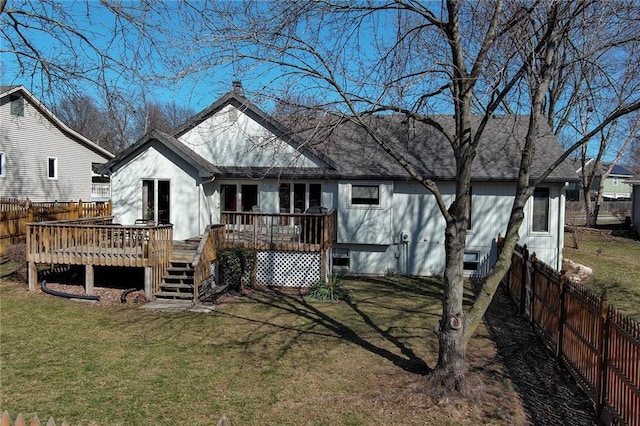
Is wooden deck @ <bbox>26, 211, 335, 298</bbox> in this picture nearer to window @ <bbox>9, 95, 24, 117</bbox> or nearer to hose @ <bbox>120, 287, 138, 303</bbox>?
hose @ <bbox>120, 287, 138, 303</bbox>

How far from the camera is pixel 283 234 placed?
50.9 ft

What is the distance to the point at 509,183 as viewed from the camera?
16.7 metres

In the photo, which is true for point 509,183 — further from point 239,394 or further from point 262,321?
point 239,394

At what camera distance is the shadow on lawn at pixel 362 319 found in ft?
27.8

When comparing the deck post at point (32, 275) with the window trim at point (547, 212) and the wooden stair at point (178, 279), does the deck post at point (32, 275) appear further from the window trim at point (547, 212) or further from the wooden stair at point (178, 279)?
the window trim at point (547, 212)

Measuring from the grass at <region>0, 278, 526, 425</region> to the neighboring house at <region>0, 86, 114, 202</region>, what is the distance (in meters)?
16.3

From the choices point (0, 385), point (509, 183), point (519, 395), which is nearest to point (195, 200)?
point (0, 385)

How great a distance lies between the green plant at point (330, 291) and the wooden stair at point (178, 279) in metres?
3.37

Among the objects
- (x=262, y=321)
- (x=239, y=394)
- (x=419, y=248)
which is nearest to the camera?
(x=239, y=394)

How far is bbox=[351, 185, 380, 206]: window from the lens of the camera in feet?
55.2

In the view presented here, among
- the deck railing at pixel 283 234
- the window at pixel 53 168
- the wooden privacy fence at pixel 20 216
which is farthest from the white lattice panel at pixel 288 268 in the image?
the window at pixel 53 168

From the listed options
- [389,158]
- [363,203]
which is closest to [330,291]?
[363,203]

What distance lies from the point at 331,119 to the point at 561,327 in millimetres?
5179

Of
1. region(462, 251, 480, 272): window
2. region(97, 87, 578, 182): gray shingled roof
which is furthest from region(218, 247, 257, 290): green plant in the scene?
region(462, 251, 480, 272): window
